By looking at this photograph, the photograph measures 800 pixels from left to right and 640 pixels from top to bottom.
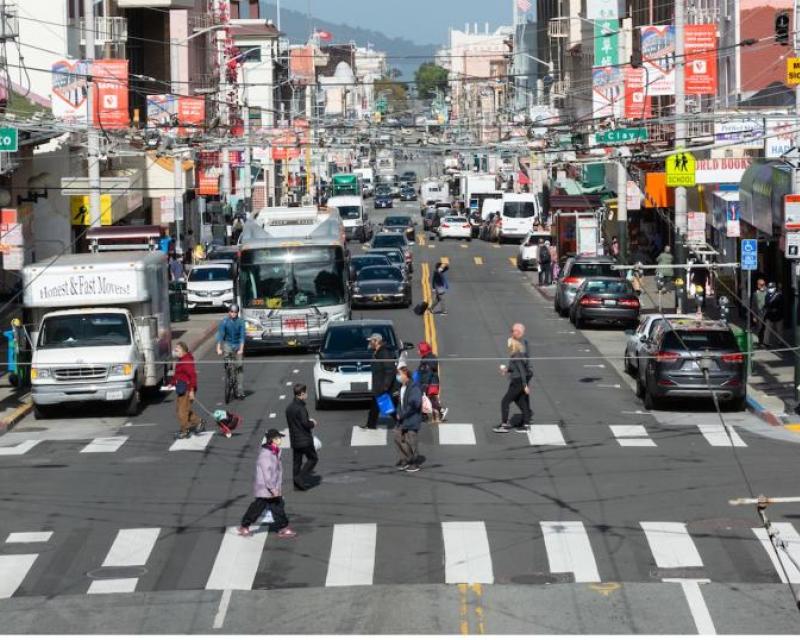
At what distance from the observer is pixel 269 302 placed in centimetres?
3828

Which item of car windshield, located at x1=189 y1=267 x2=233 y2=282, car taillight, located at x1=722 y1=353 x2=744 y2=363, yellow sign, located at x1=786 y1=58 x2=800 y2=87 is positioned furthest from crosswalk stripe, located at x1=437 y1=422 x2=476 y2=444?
car windshield, located at x1=189 y1=267 x2=233 y2=282

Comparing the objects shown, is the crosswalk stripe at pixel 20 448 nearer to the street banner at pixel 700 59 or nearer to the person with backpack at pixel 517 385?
the person with backpack at pixel 517 385

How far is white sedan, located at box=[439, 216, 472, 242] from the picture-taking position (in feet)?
280

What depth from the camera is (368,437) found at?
2639 cm

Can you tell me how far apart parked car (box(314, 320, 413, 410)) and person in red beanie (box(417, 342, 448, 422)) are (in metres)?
1.25

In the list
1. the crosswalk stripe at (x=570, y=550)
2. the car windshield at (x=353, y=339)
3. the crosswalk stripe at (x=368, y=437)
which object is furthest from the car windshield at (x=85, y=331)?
the crosswalk stripe at (x=570, y=550)

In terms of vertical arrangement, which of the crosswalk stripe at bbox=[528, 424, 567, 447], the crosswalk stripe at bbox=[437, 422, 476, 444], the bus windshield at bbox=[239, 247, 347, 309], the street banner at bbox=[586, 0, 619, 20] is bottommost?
the crosswalk stripe at bbox=[528, 424, 567, 447]

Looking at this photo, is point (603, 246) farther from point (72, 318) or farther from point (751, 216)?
point (72, 318)

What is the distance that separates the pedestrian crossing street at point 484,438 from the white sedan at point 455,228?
5807cm

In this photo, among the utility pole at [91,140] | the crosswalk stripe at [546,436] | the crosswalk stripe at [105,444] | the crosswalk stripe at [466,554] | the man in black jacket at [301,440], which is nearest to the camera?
the crosswalk stripe at [466,554]

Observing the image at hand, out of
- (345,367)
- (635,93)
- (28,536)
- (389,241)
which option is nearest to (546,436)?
(345,367)

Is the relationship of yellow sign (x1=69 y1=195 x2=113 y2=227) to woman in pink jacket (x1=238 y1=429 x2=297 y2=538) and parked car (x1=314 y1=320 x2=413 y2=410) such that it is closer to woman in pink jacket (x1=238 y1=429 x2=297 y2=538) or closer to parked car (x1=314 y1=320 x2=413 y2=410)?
parked car (x1=314 y1=320 x2=413 y2=410)

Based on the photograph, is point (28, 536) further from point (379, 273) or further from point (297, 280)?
point (379, 273)

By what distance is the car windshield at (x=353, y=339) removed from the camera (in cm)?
2953
